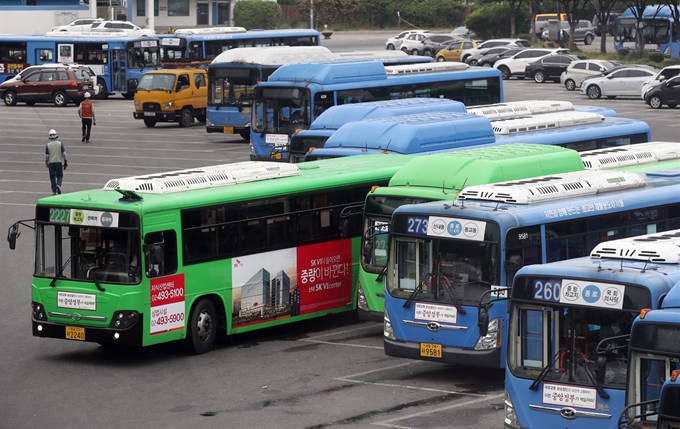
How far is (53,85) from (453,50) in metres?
27.0

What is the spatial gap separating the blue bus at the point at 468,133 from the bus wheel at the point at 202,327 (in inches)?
225

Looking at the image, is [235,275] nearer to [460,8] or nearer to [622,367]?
[622,367]

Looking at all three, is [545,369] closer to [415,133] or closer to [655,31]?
[415,133]

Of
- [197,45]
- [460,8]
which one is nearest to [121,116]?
[197,45]

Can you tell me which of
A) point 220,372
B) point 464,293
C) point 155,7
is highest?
point 155,7

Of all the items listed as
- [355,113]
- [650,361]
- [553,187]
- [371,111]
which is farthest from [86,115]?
[650,361]

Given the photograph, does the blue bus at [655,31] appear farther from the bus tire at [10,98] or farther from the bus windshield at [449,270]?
the bus windshield at [449,270]

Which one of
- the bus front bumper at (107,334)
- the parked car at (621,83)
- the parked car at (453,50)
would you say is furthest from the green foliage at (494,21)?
the bus front bumper at (107,334)

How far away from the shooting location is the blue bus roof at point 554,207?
13.9 m

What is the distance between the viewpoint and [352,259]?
1778 centimetres

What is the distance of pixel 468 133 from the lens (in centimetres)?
2252

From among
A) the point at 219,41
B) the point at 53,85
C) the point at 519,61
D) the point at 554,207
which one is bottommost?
the point at 554,207

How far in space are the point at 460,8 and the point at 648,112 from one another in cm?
5403

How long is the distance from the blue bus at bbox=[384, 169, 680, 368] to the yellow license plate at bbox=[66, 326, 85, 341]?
3841mm
